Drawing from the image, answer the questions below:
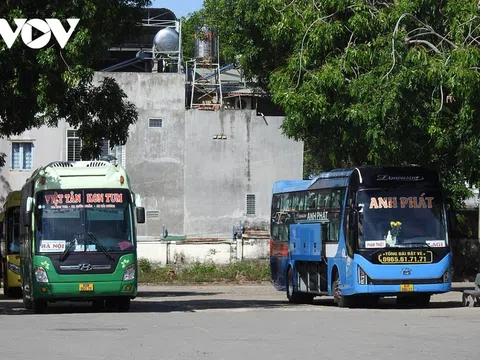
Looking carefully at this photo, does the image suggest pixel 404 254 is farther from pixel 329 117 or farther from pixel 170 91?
pixel 170 91

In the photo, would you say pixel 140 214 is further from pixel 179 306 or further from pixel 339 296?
pixel 339 296

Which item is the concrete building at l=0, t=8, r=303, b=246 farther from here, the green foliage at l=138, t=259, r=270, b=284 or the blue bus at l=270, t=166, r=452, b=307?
the blue bus at l=270, t=166, r=452, b=307

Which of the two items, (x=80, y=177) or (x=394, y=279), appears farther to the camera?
(x=394, y=279)

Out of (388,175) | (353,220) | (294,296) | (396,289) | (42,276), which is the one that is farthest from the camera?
(294,296)

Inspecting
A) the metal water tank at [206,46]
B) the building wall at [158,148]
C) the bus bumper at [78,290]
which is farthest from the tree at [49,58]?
the metal water tank at [206,46]

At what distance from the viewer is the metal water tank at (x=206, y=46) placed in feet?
188

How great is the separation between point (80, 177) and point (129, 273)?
8.37ft

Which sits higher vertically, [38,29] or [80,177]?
[38,29]

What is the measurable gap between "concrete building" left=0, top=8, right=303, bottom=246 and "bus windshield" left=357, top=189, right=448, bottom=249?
2841cm

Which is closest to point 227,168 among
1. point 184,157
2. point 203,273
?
point 184,157

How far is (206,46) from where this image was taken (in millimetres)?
58125

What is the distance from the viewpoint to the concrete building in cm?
5325

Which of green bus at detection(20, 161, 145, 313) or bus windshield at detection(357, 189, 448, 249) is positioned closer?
green bus at detection(20, 161, 145, 313)

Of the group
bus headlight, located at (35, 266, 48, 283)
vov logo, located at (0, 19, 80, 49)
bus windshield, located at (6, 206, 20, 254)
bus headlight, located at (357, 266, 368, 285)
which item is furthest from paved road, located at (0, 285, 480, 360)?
bus windshield, located at (6, 206, 20, 254)
